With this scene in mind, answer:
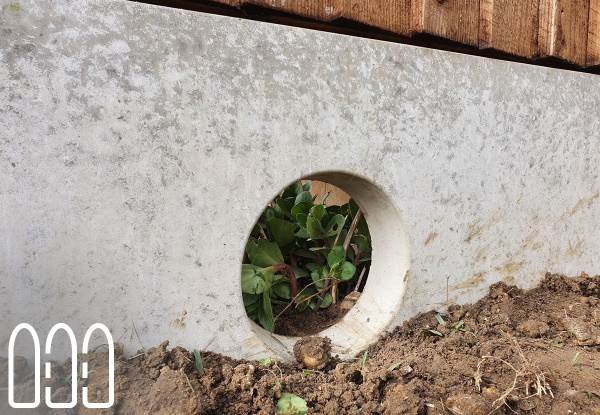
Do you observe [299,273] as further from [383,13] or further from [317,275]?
[383,13]

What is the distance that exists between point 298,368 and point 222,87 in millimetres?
909

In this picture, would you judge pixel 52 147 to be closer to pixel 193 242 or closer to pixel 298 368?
pixel 193 242

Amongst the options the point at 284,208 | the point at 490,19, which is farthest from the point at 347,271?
the point at 490,19

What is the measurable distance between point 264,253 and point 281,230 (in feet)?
0.70

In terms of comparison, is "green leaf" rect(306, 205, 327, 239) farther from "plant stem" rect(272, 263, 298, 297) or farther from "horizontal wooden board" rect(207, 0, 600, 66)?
"horizontal wooden board" rect(207, 0, 600, 66)

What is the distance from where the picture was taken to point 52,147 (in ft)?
5.68

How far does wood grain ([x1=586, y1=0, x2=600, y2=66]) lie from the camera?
301 centimetres

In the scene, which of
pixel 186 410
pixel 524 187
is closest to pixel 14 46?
pixel 186 410

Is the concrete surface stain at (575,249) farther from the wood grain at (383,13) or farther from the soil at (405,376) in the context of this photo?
the wood grain at (383,13)

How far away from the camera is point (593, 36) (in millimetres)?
3014

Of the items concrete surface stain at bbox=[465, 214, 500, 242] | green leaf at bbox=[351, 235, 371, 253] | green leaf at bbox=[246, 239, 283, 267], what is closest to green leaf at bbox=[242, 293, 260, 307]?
green leaf at bbox=[246, 239, 283, 267]

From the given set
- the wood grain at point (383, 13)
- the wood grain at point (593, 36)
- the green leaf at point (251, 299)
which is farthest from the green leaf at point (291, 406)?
the wood grain at point (593, 36)

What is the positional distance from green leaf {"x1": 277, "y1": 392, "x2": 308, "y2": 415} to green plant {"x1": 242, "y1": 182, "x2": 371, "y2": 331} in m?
0.66

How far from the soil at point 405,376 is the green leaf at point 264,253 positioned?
0.51m
